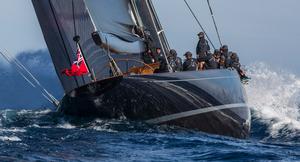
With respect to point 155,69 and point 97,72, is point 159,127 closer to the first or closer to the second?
point 155,69

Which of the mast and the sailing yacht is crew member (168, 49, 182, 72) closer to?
the sailing yacht

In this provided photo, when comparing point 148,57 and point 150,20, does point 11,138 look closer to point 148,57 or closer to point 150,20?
point 148,57

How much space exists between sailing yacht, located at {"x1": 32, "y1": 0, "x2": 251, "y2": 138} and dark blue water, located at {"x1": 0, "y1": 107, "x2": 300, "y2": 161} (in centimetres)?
33

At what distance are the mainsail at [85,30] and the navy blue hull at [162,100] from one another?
8.02ft

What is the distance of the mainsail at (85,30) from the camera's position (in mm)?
20625

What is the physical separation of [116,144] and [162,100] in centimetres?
224

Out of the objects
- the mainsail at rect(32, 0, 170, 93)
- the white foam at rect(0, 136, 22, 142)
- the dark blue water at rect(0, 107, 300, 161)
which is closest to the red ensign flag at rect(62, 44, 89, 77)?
the dark blue water at rect(0, 107, 300, 161)

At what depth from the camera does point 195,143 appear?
51.5ft

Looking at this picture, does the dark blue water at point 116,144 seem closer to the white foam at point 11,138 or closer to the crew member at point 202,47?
the white foam at point 11,138

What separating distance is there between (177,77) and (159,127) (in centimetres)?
102

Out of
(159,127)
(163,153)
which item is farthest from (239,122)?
(163,153)

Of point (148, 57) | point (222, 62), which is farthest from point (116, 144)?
point (222, 62)

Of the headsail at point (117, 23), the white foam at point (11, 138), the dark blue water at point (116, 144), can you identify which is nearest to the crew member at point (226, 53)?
the headsail at point (117, 23)

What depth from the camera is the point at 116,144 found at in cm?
1524
